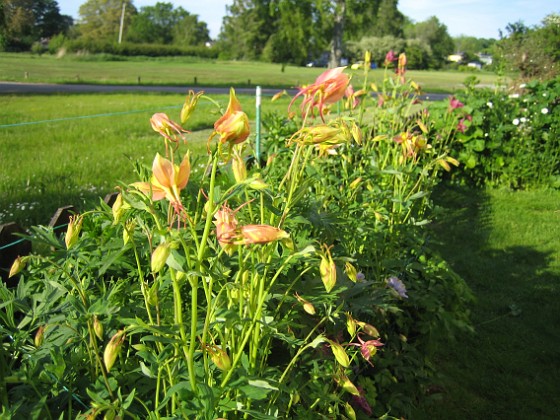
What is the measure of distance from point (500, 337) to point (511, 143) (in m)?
3.10

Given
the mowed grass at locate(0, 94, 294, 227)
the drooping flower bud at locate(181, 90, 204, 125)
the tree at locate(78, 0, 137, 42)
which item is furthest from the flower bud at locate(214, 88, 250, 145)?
the tree at locate(78, 0, 137, 42)

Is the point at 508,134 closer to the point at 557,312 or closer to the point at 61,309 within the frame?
the point at 557,312

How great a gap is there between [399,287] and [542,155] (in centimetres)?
422

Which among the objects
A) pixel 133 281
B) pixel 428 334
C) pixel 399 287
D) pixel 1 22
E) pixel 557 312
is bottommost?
pixel 557 312

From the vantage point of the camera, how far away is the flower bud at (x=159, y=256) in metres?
0.79

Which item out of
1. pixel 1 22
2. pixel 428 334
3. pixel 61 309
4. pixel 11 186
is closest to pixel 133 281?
pixel 61 309

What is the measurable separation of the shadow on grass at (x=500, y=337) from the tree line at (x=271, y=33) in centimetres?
186

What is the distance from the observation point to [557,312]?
10.9 ft

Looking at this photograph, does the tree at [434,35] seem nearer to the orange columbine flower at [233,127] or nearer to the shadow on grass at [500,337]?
the shadow on grass at [500,337]

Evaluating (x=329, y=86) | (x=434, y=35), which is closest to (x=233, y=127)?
(x=329, y=86)

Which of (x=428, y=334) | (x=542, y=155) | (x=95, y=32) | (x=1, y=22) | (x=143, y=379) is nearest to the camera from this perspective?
(x=143, y=379)

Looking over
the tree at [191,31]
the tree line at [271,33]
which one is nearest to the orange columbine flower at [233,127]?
the tree line at [271,33]

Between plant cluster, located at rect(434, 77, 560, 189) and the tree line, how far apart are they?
1300 mm

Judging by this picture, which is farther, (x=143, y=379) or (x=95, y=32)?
(x=95, y=32)
